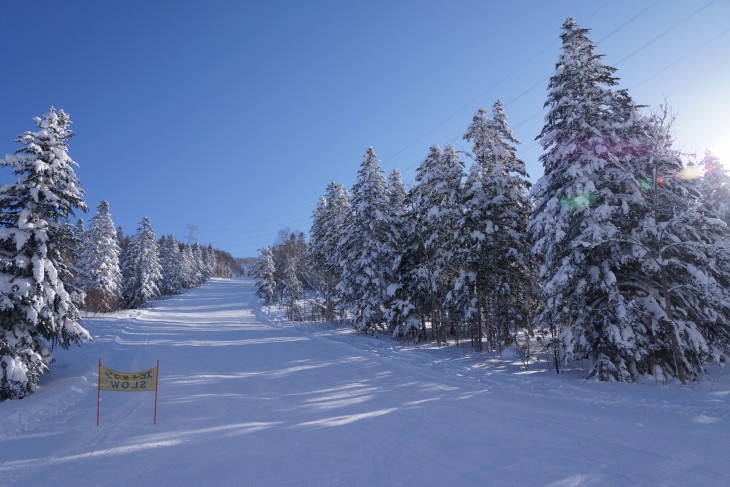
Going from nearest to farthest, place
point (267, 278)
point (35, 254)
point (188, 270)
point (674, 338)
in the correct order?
point (674, 338)
point (35, 254)
point (267, 278)
point (188, 270)

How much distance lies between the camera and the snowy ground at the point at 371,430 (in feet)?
20.3

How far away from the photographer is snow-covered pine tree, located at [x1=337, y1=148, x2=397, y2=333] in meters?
25.9

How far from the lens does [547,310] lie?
1338 centimetres

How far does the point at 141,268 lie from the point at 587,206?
54.9 metres

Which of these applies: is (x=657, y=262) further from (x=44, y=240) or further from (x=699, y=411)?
(x=44, y=240)

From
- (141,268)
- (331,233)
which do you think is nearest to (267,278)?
(141,268)

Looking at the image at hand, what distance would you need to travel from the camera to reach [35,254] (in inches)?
475

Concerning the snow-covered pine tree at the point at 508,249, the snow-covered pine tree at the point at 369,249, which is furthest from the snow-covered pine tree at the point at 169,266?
the snow-covered pine tree at the point at 508,249

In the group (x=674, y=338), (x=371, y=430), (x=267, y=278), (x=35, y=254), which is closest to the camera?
(x=371, y=430)

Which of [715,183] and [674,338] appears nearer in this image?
[674,338]

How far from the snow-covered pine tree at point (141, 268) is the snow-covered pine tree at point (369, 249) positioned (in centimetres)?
3699

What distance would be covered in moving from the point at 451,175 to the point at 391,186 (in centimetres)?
967

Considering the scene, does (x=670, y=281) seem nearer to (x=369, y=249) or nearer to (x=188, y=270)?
(x=369, y=249)

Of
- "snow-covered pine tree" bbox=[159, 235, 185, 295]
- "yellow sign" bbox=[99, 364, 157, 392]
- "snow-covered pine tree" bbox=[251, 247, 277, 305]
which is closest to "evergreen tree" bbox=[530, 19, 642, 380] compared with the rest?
"yellow sign" bbox=[99, 364, 157, 392]
